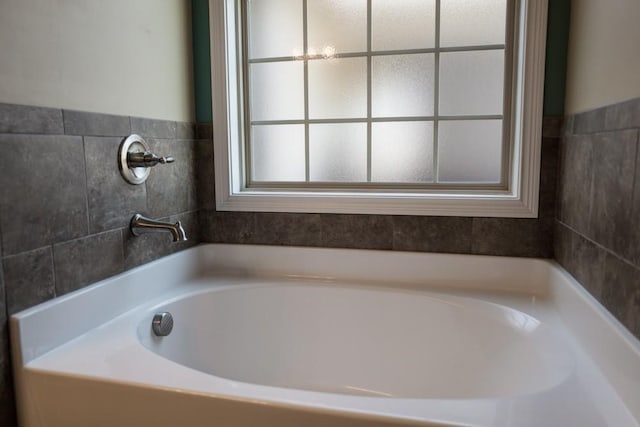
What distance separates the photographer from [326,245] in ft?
5.88

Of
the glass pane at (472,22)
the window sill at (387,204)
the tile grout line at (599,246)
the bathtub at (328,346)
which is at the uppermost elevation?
the glass pane at (472,22)

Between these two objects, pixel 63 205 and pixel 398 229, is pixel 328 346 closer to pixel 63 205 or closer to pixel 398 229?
pixel 398 229

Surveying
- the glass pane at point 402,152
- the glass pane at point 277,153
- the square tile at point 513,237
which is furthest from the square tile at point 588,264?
the glass pane at point 277,153

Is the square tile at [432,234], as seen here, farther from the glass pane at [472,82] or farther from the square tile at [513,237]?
the glass pane at [472,82]

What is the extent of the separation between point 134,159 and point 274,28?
2.92 feet

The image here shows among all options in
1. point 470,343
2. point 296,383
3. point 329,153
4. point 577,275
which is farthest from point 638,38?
point 296,383

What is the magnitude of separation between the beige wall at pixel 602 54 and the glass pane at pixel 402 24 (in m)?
0.51

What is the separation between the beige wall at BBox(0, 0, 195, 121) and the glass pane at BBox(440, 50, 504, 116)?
1035 mm

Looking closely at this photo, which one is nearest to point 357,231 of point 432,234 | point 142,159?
point 432,234

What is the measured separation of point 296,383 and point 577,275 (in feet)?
3.44

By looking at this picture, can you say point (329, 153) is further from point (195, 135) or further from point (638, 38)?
point (638, 38)

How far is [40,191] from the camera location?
3.63 ft

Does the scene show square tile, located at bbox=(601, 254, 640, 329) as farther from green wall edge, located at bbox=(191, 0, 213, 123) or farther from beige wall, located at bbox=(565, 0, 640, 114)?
green wall edge, located at bbox=(191, 0, 213, 123)

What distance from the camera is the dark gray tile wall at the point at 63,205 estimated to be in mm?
1031
